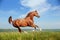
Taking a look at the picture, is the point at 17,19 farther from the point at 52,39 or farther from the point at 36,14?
the point at 52,39

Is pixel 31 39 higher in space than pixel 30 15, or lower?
lower

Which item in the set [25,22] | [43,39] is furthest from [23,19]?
[43,39]

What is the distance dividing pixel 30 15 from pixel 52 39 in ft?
13.6

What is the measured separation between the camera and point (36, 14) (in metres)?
6.71

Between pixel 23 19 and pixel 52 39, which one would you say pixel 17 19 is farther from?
pixel 52 39

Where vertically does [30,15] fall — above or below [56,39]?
above

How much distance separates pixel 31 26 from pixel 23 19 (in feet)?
1.37

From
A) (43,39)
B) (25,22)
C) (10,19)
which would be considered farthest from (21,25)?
(43,39)

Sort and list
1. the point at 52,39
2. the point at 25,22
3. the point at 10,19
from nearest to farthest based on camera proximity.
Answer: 1. the point at 52,39
2. the point at 10,19
3. the point at 25,22

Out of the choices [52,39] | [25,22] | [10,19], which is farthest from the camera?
[25,22]

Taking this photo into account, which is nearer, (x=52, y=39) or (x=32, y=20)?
(x=52, y=39)

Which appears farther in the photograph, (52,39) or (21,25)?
(21,25)

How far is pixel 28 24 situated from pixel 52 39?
413 cm

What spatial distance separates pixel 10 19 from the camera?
614 cm
